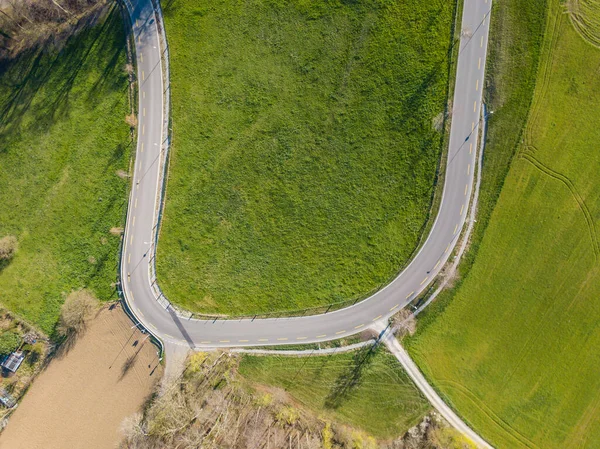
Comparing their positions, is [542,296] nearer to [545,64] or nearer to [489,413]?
[489,413]

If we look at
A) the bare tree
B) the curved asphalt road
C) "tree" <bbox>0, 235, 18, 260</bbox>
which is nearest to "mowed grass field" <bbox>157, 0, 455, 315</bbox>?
the curved asphalt road

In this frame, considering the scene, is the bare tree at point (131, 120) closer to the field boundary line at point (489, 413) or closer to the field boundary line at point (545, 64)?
the field boundary line at point (545, 64)

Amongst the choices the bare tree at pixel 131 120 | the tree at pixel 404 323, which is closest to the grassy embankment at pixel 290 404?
the tree at pixel 404 323

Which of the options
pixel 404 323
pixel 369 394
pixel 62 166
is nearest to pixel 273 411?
pixel 369 394

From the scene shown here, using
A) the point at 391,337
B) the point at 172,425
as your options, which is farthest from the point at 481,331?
the point at 172,425

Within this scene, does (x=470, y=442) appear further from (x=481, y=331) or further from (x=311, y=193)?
(x=311, y=193)

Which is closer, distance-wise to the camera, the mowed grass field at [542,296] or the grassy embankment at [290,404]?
the mowed grass field at [542,296]
